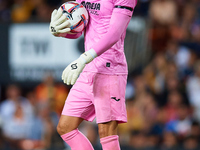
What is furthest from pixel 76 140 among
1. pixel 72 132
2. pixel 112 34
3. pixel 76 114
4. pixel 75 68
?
pixel 112 34

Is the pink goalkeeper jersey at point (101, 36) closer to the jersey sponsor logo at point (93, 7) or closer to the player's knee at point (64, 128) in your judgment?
the jersey sponsor logo at point (93, 7)

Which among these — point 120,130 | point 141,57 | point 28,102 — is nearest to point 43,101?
point 28,102

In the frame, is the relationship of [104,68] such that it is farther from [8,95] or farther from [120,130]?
[8,95]

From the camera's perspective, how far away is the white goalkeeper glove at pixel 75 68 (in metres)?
3.35

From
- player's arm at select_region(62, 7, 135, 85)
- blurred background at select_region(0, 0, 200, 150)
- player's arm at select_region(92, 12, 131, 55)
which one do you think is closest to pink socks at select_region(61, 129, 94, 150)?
player's arm at select_region(62, 7, 135, 85)

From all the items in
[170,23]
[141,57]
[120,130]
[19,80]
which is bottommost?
[120,130]

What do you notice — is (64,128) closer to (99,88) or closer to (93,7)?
(99,88)

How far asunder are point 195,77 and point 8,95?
3976mm

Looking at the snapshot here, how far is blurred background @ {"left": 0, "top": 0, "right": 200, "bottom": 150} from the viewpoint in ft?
26.1

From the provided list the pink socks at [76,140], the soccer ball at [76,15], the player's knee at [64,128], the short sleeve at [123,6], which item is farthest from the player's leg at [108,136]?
the short sleeve at [123,6]

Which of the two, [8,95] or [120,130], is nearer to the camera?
[120,130]

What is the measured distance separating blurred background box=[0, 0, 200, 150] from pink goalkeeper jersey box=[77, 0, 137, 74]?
398 centimetres

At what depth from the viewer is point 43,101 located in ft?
27.9

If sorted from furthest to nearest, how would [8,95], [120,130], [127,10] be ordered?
[8,95] < [120,130] < [127,10]
